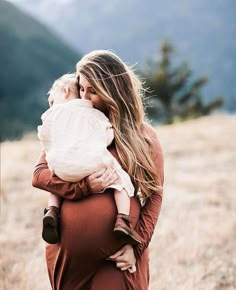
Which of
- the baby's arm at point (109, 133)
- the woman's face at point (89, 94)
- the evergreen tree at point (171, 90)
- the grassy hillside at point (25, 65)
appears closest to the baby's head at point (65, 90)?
the woman's face at point (89, 94)

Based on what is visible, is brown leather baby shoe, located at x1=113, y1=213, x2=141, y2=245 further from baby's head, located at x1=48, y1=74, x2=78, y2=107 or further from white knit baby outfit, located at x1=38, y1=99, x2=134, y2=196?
baby's head, located at x1=48, y1=74, x2=78, y2=107

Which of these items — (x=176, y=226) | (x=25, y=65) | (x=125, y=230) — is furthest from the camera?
(x=25, y=65)

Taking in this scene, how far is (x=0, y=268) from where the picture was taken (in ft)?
13.4

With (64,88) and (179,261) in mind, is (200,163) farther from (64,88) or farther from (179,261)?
(64,88)

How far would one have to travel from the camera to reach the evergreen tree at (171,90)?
3094 cm

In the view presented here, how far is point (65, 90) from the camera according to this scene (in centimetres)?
257

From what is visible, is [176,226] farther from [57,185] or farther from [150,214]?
[57,185]

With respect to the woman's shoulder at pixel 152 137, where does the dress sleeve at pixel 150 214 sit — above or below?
below

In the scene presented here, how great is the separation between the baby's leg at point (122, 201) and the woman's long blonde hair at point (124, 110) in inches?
4.9

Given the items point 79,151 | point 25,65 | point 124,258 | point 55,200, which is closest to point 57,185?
point 55,200

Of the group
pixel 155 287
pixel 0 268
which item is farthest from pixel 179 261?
pixel 0 268

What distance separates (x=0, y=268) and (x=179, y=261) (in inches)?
60.4

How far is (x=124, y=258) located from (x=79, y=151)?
0.53m

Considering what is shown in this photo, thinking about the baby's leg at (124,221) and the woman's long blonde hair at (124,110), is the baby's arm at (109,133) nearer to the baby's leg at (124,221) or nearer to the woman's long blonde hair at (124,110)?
the woman's long blonde hair at (124,110)
